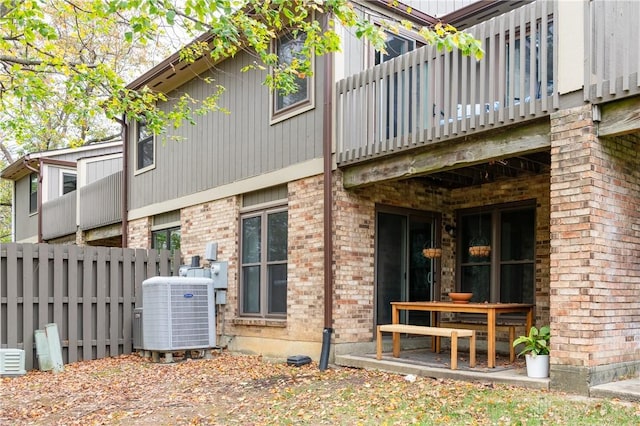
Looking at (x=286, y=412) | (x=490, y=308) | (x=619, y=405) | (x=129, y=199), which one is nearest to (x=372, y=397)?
(x=286, y=412)

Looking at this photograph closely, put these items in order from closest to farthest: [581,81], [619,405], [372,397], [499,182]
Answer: [619,405], [581,81], [372,397], [499,182]

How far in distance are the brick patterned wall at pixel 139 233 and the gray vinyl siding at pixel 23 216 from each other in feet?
27.6

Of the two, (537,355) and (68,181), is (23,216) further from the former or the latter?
(537,355)

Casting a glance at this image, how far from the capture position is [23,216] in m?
22.0

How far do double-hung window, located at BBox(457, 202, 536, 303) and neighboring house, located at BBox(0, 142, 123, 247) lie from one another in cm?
854

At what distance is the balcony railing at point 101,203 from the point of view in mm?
14820

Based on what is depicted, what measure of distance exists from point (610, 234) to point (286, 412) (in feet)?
11.9

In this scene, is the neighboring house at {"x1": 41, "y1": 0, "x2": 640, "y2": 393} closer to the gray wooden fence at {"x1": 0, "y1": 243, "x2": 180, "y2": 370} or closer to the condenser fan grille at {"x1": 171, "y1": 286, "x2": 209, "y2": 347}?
the condenser fan grille at {"x1": 171, "y1": 286, "x2": 209, "y2": 347}

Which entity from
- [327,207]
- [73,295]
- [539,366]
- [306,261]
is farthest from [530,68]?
[73,295]

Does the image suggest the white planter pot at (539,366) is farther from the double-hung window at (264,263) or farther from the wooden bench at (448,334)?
Answer: the double-hung window at (264,263)

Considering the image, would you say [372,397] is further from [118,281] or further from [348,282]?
[118,281]

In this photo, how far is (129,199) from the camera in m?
14.1

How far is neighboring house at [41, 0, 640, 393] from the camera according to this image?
19.5ft

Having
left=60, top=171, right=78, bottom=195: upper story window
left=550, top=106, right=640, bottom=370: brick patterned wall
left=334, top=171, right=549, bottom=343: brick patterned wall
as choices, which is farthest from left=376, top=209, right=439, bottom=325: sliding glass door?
left=60, top=171, right=78, bottom=195: upper story window
